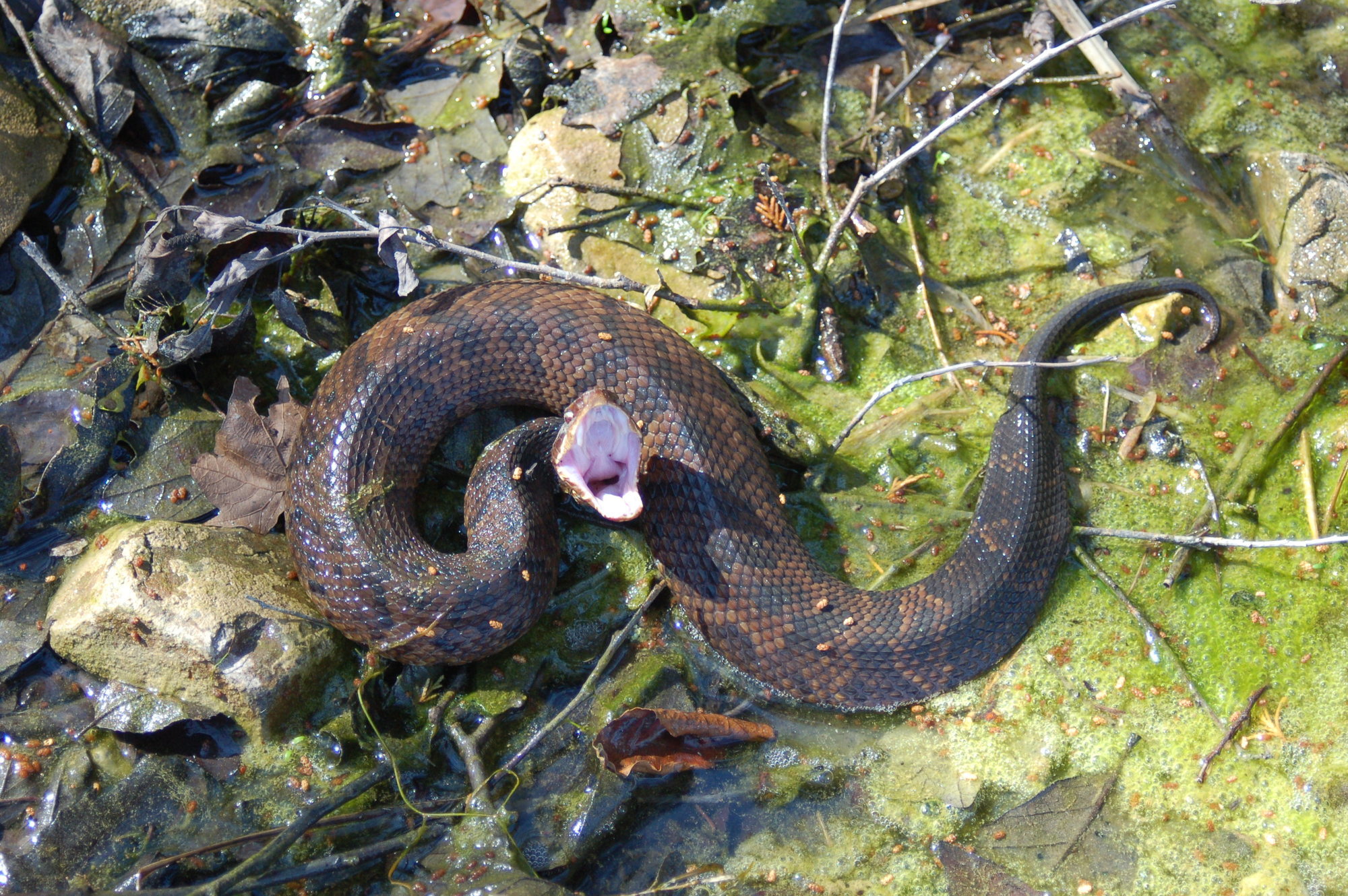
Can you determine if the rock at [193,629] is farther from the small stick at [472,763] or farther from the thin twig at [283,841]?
the small stick at [472,763]

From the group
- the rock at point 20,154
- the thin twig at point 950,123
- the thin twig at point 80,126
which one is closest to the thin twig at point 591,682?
the thin twig at point 950,123

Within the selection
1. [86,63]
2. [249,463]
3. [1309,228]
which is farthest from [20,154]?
[1309,228]

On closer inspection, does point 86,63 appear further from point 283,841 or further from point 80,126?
point 283,841

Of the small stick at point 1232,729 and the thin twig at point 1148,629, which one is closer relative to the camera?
the small stick at point 1232,729

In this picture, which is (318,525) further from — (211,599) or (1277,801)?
(1277,801)

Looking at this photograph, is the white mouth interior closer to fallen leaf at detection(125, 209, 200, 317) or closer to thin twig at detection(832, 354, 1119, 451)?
thin twig at detection(832, 354, 1119, 451)

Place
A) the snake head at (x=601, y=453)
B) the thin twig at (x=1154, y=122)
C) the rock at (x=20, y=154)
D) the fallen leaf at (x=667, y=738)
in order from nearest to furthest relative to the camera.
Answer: the snake head at (x=601, y=453) < the fallen leaf at (x=667, y=738) < the rock at (x=20, y=154) < the thin twig at (x=1154, y=122)

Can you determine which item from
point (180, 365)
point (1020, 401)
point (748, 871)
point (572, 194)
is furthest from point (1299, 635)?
point (180, 365)
